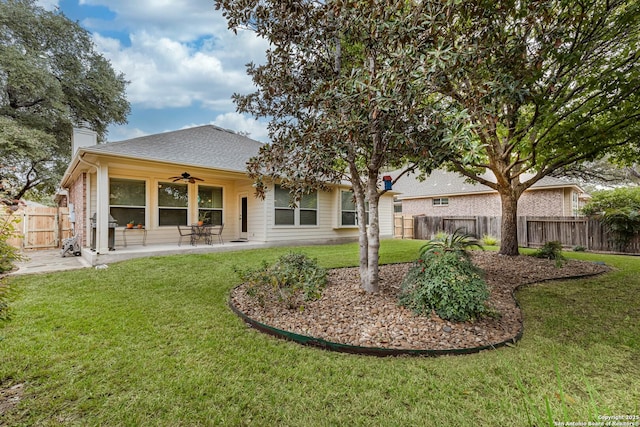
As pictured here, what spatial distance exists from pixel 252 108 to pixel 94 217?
6143mm

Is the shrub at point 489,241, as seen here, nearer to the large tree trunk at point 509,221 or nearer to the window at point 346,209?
the large tree trunk at point 509,221

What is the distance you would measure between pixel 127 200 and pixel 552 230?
617 inches

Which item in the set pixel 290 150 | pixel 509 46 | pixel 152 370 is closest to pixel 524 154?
pixel 509 46

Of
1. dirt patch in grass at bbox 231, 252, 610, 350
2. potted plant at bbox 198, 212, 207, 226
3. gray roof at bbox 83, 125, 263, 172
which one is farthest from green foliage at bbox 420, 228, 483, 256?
potted plant at bbox 198, 212, 207, 226

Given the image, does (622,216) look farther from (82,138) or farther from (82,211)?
(82,138)

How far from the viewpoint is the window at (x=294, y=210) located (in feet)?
33.0

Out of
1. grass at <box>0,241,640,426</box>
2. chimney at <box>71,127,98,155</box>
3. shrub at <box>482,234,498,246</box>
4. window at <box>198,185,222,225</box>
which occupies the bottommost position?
grass at <box>0,241,640,426</box>

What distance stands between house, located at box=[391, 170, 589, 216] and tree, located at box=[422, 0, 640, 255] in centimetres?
542

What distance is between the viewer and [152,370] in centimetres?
246

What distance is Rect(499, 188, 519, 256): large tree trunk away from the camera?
7625 mm

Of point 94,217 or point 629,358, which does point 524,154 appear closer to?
point 629,358

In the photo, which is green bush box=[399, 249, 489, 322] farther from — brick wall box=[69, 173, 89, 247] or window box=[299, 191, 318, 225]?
brick wall box=[69, 173, 89, 247]

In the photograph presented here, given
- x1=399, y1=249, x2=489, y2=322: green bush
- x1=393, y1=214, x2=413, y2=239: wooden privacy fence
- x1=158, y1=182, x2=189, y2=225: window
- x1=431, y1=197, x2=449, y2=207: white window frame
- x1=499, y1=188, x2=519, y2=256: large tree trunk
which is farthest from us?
x1=431, y1=197, x2=449, y2=207: white window frame

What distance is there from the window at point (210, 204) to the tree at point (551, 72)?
8360 mm
